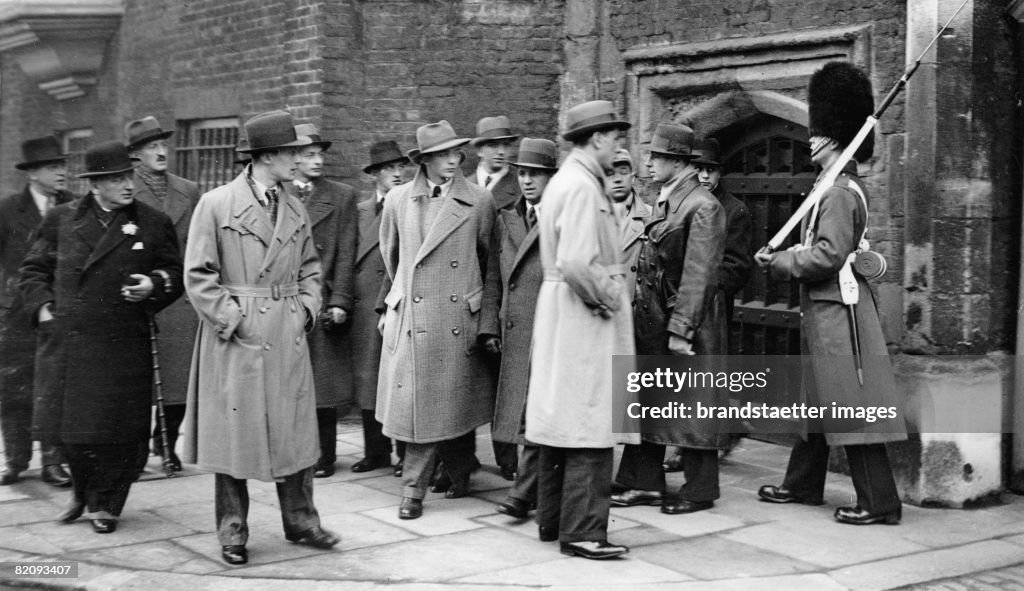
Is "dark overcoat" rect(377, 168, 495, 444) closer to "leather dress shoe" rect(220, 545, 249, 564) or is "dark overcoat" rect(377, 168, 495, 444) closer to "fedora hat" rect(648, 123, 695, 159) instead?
"fedora hat" rect(648, 123, 695, 159)

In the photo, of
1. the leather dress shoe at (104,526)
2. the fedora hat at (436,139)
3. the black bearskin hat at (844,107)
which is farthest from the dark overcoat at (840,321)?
the leather dress shoe at (104,526)

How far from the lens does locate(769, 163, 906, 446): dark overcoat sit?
611 centimetres

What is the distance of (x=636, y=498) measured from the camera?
6566mm

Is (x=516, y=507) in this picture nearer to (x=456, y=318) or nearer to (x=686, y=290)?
(x=456, y=318)

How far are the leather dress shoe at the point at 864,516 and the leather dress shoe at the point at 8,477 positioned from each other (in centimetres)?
478

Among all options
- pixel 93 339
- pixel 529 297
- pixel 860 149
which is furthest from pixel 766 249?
pixel 93 339

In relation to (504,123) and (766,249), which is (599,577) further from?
(504,123)

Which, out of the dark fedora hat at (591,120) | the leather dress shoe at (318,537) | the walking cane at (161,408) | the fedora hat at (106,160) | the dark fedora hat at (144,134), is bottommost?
the leather dress shoe at (318,537)

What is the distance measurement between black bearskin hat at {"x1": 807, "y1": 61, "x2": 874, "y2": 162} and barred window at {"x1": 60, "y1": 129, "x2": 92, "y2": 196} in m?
10.0

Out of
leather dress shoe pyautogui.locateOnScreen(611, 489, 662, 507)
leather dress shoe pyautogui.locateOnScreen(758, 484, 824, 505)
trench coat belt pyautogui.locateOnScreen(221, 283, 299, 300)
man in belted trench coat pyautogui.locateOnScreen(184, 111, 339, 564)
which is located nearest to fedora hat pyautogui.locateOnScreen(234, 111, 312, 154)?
man in belted trench coat pyautogui.locateOnScreen(184, 111, 339, 564)

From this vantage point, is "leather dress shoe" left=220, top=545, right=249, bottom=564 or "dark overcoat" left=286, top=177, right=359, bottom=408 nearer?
"leather dress shoe" left=220, top=545, right=249, bottom=564

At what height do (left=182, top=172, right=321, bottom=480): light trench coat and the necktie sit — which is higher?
the necktie

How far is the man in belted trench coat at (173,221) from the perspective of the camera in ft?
24.8

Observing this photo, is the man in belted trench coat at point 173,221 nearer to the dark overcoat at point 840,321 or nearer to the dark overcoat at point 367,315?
the dark overcoat at point 367,315
